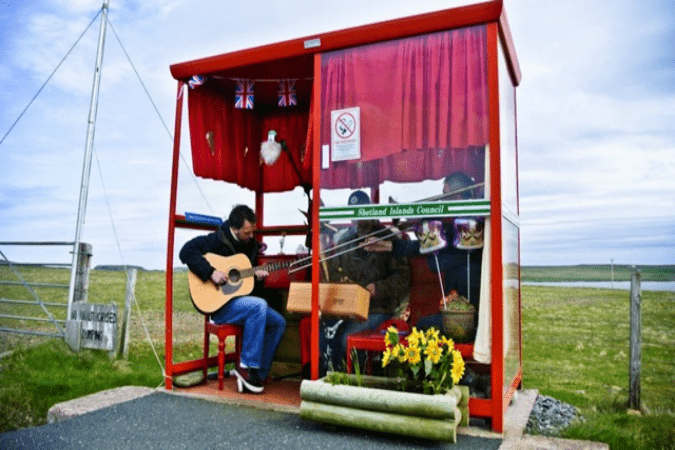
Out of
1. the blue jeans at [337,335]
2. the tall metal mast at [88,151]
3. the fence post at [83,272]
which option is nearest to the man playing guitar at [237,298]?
the blue jeans at [337,335]

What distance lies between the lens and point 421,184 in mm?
4363

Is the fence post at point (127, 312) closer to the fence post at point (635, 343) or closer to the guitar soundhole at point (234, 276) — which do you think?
the guitar soundhole at point (234, 276)

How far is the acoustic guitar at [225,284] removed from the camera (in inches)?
206

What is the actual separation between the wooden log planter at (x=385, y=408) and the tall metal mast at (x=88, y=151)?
5007 millimetres

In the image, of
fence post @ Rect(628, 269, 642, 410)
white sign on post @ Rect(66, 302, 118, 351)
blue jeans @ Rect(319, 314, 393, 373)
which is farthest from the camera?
white sign on post @ Rect(66, 302, 118, 351)

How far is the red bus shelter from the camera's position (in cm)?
409

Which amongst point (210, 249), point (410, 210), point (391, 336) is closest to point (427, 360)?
point (391, 336)

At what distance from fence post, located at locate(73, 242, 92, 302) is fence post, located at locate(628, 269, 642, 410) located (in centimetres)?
703

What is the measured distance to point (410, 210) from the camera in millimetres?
4316

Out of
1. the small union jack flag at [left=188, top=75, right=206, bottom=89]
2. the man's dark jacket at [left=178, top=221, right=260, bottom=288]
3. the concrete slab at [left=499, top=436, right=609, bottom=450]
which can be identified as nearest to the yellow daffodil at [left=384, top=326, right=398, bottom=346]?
the concrete slab at [left=499, top=436, right=609, bottom=450]

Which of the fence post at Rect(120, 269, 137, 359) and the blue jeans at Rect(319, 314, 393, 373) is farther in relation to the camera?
the fence post at Rect(120, 269, 137, 359)

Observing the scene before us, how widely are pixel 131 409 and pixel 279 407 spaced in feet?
4.12

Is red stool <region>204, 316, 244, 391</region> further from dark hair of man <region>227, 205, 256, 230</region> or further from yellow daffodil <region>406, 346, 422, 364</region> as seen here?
yellow daffodil <region>406, 346, 422, 364</region>

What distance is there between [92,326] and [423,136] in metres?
5.54
